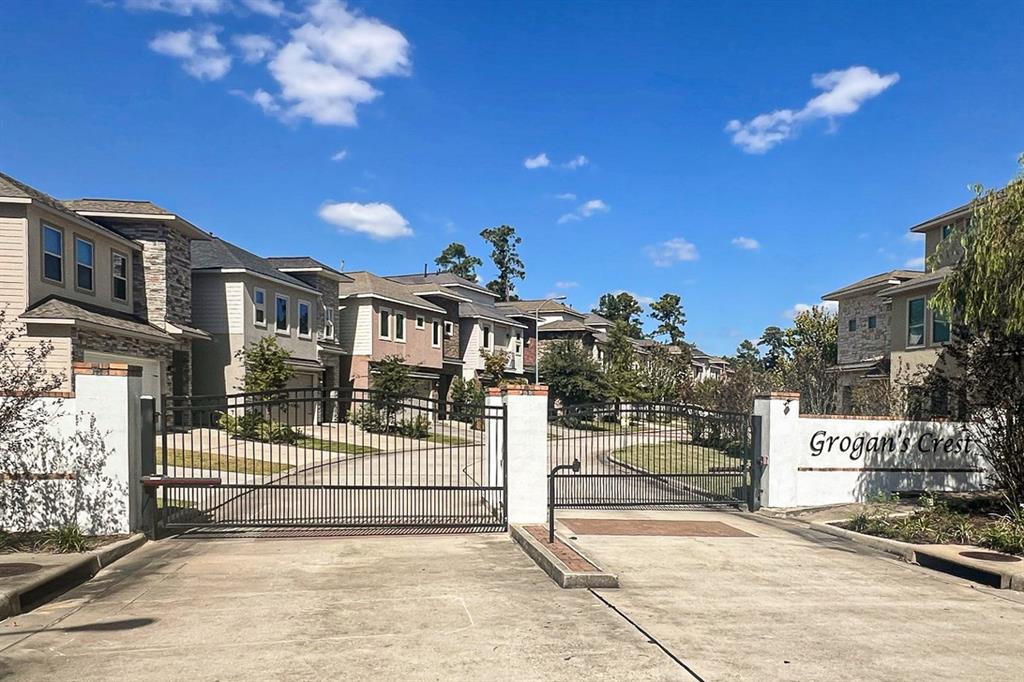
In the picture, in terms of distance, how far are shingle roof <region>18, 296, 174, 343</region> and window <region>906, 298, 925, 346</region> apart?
27.3 metres

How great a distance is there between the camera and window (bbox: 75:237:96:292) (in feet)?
74.4

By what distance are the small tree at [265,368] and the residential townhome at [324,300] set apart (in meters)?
7.25

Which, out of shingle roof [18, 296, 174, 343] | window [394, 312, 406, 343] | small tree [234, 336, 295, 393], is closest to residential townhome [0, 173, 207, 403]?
shingle roof [18, 296, 174, 343]

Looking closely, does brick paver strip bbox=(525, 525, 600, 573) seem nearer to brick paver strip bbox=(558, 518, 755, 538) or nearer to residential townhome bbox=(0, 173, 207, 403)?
brick paver strip bbox=(558, 518, 755, 538)

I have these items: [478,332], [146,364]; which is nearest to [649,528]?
[146,364]

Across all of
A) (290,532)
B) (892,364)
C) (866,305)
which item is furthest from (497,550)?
(866,305)

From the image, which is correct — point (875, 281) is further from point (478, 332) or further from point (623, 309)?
point (623, 309)

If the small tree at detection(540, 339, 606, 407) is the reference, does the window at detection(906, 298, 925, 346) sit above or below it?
above

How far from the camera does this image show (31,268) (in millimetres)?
20297

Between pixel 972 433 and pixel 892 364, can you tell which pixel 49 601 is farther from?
pixel 892 364

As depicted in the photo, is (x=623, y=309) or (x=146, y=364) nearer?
(x=146, y=364)

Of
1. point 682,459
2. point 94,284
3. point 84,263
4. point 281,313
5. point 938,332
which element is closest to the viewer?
point 682,459

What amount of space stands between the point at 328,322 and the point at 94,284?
1431 cm

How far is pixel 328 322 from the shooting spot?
37.1 meters
